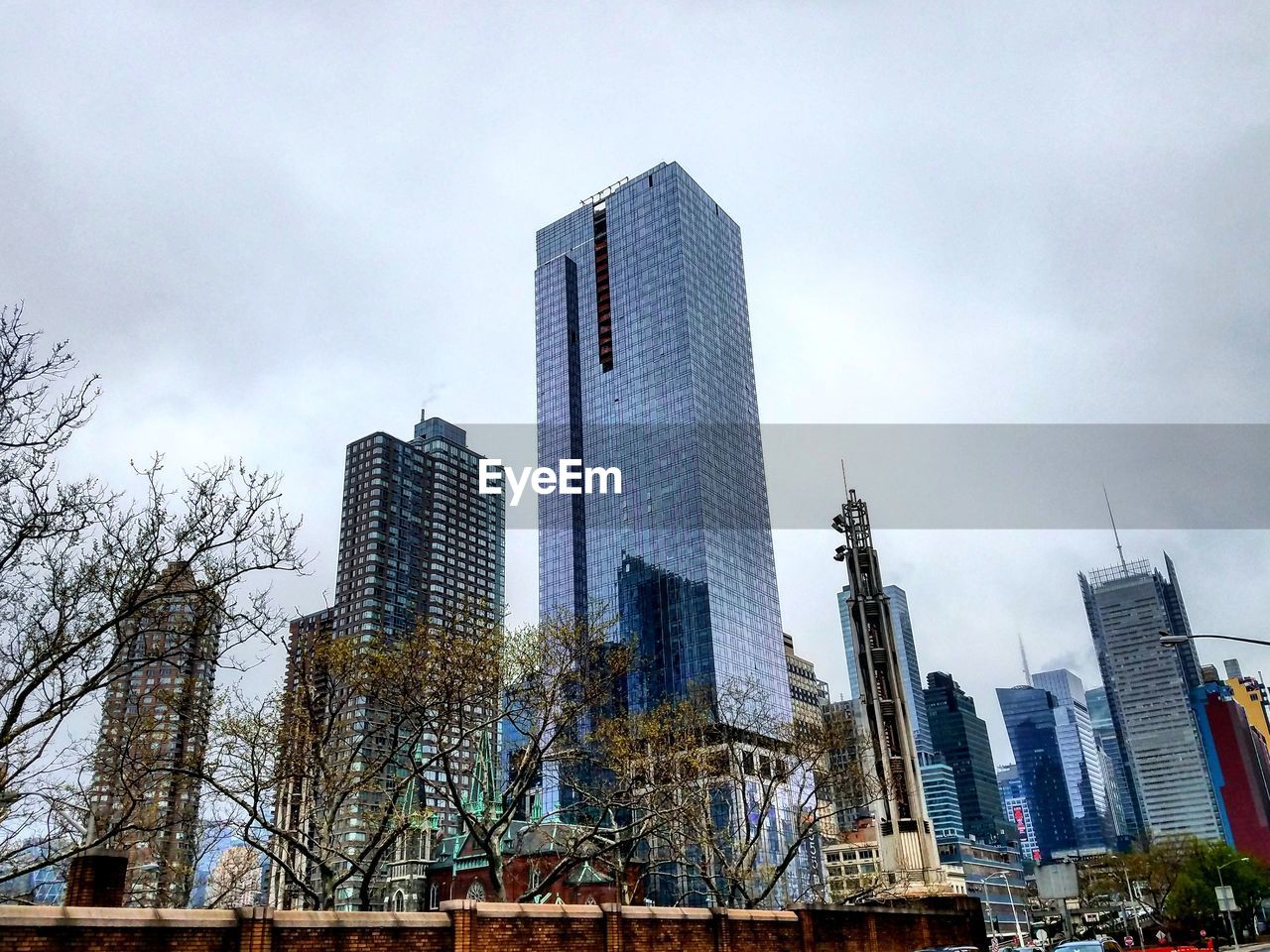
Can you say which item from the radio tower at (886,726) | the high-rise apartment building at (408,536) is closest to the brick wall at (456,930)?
the radio tower at (886,726)

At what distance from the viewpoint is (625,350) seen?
173 m

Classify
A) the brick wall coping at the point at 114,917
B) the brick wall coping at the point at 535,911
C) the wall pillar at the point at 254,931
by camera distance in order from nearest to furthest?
1. the brick wall coping at the point at 114,917
2. the wall pillar at the point at 254,931
3. the brick wall coping at the point at 535,911

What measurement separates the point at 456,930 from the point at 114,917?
7490 millimetres

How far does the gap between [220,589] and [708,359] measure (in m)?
149

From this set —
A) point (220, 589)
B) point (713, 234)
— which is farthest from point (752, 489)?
point (220, 589)

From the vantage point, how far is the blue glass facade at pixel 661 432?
6014 inches

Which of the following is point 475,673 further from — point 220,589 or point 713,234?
point 713,234

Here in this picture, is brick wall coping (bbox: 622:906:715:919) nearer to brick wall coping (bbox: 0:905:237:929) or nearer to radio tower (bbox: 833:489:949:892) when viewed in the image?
brick wall coping (bbox: 0:905:237:929)

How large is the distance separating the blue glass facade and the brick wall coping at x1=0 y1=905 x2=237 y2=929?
405ft

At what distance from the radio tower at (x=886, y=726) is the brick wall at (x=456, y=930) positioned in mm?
22413

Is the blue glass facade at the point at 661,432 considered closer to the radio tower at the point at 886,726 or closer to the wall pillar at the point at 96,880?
the radio tower at the point at 886,726

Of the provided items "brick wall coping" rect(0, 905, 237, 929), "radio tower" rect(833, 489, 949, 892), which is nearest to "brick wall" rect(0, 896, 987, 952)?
"brick wall coping" rect(0, 905, 237, 929)

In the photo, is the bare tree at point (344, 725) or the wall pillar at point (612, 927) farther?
the bare tree at point (344, 725)

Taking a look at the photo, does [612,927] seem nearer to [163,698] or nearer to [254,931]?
[254,931]
